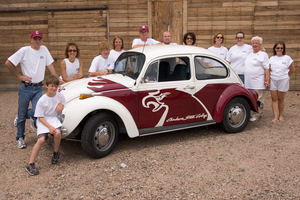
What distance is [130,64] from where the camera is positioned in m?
5.64

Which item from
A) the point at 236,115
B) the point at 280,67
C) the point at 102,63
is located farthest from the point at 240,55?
the point at 102,63

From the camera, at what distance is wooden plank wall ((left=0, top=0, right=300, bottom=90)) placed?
10.2 m

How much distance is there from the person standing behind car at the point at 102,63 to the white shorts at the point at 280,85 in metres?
3.64

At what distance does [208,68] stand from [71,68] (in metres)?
2.79

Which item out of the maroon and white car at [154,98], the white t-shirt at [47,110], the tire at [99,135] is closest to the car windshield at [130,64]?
the maroon and white car at [154,98]

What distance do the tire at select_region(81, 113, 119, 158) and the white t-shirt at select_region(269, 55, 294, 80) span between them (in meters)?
3.92

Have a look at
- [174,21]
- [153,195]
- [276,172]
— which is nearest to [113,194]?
[153,195]

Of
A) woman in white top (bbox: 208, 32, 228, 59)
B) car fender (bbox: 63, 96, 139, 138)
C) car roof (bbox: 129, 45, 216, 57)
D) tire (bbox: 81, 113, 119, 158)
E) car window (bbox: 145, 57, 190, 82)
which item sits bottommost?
tire (bbox: 81, 113, 119, 158)

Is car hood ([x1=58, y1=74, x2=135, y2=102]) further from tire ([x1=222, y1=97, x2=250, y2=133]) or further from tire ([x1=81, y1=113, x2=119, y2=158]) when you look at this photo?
tire ([x1=222, y1=97, x2=250, y2=133])

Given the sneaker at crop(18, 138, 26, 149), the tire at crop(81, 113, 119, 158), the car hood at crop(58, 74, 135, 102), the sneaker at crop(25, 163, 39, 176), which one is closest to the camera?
the sneaker at crop(25, 163, 39, 176)

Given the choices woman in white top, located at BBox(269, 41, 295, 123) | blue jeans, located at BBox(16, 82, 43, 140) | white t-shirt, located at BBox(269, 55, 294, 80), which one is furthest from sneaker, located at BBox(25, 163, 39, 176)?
white t-shirt, located at BBox(269, 55, 294, 80)

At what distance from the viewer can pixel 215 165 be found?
4.64m

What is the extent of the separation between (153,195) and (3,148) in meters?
3.21

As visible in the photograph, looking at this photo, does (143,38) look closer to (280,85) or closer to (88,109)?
(88,109)
